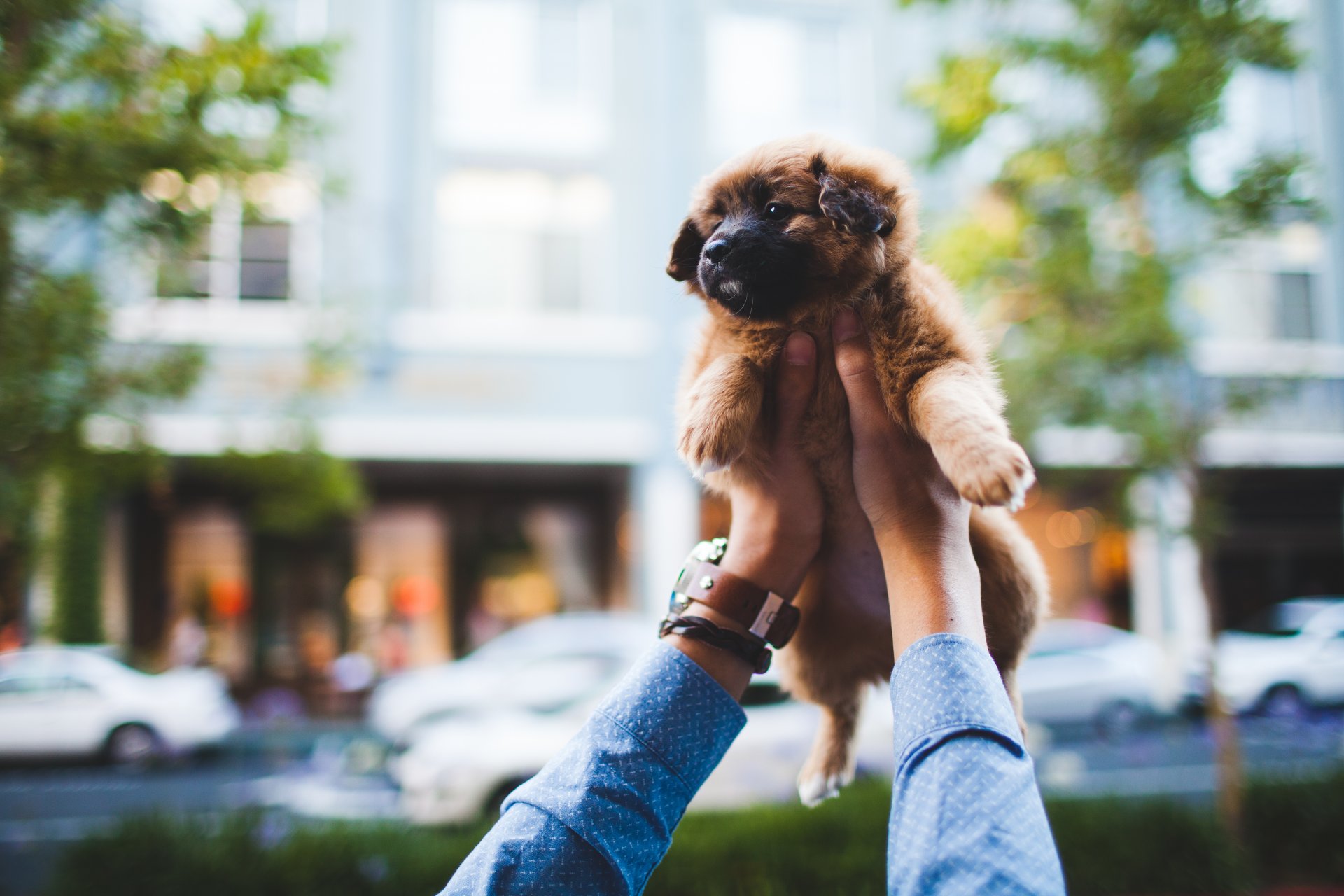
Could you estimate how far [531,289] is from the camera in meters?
13.0

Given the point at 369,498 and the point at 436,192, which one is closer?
the point at 436,192

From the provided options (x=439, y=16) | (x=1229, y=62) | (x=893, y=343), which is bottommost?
(x=893, y=343)

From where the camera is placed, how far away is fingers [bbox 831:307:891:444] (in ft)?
4.31

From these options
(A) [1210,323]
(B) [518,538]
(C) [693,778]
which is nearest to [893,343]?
(C) [693,778]

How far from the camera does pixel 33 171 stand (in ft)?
10.9

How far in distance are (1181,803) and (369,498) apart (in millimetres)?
12174

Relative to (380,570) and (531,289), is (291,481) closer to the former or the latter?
(531,289)

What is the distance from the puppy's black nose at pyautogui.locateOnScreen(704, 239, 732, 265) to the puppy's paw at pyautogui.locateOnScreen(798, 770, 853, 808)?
0.99 meters

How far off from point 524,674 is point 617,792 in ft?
26.7

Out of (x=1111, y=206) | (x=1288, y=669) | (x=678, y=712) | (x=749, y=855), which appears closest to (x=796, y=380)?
(x=678, y=712)

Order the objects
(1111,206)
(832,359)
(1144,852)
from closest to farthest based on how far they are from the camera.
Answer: (832,359), (1144,852), (1111,206)

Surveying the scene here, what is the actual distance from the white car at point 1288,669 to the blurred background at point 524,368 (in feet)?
0.23

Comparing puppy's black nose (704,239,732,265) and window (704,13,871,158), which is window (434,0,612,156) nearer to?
window (704,13,871,158)

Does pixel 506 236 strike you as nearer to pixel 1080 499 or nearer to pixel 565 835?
pixel 1080 499
